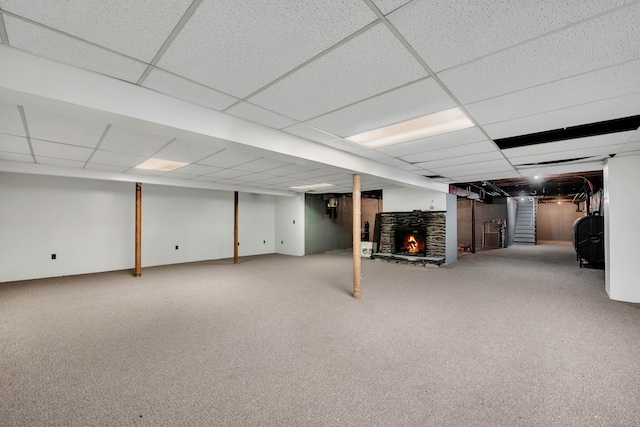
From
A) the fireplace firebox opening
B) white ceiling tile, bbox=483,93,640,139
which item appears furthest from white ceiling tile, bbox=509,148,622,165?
the fireplace firebox opening

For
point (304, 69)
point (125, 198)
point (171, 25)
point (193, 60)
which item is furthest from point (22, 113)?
point (125, 198)

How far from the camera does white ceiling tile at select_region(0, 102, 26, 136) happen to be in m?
2.38

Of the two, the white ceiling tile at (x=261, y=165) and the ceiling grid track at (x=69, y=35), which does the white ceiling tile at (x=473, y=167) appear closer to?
the white ceiling tile at (x=261, y=165)

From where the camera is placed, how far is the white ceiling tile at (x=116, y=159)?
3.97m

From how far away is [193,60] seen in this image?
5.53 feet

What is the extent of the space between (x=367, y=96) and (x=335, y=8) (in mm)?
959

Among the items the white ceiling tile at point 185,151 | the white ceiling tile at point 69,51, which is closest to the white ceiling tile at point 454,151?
the white ceiling tile at point 185,151

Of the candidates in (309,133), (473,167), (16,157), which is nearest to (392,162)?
(473,167)

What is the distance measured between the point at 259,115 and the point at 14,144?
3.36 meters

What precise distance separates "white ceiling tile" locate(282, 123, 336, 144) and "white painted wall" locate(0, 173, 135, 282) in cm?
565

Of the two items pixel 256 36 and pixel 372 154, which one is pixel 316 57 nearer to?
pixel 256 36

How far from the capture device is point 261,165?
4684 millimetres

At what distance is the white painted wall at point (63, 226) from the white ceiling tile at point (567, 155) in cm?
808

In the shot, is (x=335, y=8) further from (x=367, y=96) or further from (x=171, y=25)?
(x=367, y=96)
